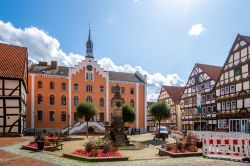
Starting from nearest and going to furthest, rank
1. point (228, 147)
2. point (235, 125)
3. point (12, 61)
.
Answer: point (228, 147), point (12, 61), point (235, 125)

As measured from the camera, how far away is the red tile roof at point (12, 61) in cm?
3381

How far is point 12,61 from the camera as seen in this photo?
3597cm

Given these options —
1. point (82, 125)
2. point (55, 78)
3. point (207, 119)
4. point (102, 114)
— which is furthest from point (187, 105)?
point (55, 78)

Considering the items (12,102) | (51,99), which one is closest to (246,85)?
(12,102)

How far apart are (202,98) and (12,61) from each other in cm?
3197

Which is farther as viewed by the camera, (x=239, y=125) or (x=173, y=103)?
(x=173, y=103)

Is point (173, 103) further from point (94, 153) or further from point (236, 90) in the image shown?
point (94, 153)

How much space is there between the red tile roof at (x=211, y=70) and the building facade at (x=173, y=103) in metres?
→ 15.1

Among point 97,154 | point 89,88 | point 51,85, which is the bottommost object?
point 97,154

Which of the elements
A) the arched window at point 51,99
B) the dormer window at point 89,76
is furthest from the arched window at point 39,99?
the dormer window at point 89,76

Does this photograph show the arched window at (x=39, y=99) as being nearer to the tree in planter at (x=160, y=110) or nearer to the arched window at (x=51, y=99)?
the arched window at (x=51, y=99)

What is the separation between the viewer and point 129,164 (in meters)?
13.5

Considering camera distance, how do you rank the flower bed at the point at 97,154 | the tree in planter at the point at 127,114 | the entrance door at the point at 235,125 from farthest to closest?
the tree in planter at the point at 127,114, the entrance door at the point at 235,125, the flower bed at the point at 97,154

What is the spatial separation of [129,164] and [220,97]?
3224 cm
